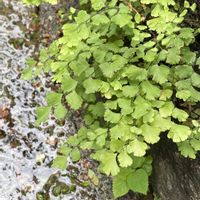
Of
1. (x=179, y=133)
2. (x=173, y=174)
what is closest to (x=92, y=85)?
(x=179, y=133)

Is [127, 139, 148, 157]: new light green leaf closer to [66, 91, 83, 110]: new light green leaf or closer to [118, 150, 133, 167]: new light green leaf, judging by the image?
[118, 150, 133, 167]: new light green leaf

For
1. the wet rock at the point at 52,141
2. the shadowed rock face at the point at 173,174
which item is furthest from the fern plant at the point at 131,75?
the wet rock at the point at 52,141

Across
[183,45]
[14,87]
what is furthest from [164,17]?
[14,87]

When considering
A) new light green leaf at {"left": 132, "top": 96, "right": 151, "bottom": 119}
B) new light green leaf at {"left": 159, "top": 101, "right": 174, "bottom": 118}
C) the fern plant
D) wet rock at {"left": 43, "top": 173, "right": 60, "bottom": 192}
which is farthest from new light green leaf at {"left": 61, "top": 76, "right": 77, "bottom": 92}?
wet rock at {"left": 43, "top": 173, "right": 60, "bottom": 192}

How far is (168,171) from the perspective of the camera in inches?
114

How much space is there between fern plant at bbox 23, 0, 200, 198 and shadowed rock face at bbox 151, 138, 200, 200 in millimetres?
343

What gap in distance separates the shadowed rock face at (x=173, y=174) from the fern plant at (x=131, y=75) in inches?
13.5

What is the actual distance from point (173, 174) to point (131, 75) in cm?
95

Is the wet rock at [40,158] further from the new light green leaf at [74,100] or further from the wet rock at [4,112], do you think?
the new light green leaf at [74,100]

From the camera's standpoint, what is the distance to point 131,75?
2.26m

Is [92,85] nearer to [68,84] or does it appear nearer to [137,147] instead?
[68,84]

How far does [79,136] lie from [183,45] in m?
0.96

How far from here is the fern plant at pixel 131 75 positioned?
2207 millimetres

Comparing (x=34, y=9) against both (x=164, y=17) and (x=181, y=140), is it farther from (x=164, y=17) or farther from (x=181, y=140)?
(x=181, y=140)
